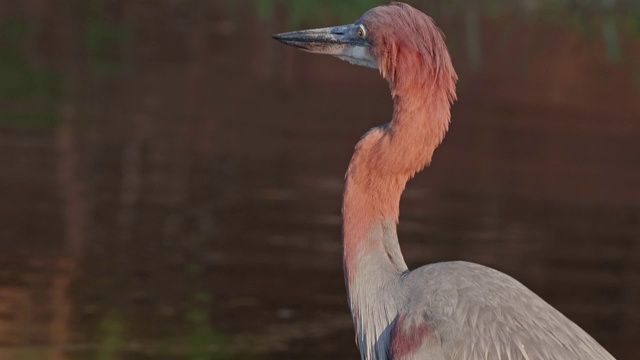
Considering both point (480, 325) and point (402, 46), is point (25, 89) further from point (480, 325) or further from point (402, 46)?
point (480, 325)

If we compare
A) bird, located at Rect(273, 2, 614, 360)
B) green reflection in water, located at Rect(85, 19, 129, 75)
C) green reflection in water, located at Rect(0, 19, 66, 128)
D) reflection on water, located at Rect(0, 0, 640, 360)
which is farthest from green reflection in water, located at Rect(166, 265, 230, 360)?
green reflection in water, located at Rect(85, 19, 129, 75)

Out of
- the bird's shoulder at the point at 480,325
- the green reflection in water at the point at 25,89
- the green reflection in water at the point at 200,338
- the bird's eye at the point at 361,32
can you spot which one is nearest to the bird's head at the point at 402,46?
the bird's eye at the point at 361,32

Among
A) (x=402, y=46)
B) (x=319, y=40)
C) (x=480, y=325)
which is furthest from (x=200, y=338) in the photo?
(x=480, y=325)

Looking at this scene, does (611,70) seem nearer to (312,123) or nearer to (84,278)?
(312,123)

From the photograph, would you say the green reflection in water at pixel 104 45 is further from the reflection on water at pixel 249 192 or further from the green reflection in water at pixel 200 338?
the green reflection in water at pixel 200 338

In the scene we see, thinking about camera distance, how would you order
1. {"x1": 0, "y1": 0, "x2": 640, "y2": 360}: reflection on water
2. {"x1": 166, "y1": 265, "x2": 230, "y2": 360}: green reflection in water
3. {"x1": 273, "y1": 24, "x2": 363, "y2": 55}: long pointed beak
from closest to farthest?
1. {"x1": 273, "y1": 24, "x2": 363, "y2": 55}: long pointed beak
2. {"x1": 166, "y1": 265, "x2": 230, "y2": 360}: green reflection in water
3. {"x1": 0, "y1": 0, "x2": 640, "y2": 360}: reflection on water

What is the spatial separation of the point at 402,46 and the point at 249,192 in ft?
23.3

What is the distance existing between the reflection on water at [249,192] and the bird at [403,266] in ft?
10.3

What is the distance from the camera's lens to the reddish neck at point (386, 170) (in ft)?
20.6

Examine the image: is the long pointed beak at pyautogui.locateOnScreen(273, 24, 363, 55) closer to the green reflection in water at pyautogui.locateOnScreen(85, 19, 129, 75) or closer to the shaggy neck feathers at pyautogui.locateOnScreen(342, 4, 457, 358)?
the shaggy neck feathers at pyautogui.locateOnScreen(342, 4, 457, 358)

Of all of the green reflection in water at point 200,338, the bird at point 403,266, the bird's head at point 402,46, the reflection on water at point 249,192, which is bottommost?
the green reflection in water at point 200,338

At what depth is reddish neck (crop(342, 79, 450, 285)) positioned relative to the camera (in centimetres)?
629

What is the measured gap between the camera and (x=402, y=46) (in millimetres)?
6273

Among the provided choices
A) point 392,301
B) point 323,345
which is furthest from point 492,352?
point 323,345
